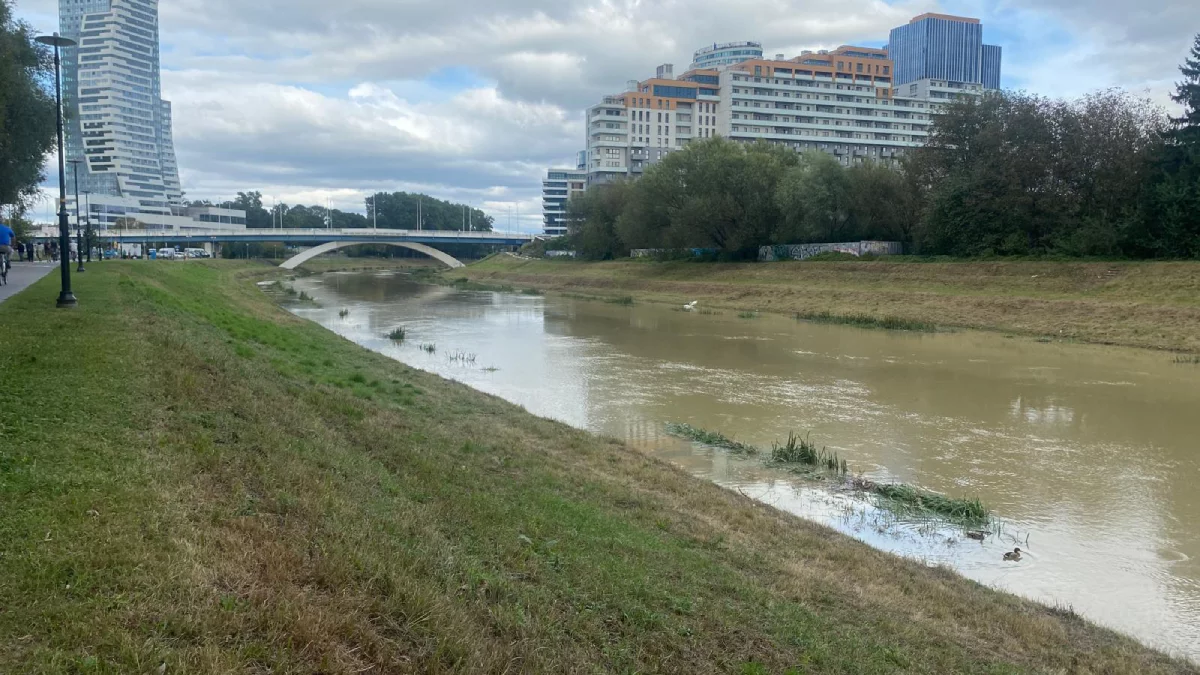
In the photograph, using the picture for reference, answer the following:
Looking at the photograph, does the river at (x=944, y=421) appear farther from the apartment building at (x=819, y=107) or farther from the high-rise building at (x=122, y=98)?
the high-rise building at (x=122, y=98)

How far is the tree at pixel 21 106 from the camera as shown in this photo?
2466 centimetres

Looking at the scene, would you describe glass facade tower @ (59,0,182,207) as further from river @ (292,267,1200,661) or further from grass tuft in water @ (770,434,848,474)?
grass tuft in water @ (770,434,848,474)

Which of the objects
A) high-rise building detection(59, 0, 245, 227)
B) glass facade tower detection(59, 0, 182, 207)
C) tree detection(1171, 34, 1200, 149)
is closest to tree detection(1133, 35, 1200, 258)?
tree detection(1171, 34, 1200, 149)

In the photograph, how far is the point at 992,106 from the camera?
2265 inches

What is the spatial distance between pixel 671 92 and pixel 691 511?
155681 millimetres

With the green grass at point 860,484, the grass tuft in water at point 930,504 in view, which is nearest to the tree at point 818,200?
the green grass at point 860,484

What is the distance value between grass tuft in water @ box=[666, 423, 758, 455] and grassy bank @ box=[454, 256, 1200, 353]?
2622cm

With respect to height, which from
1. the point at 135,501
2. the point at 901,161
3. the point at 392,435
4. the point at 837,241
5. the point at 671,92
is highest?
the point at 671,92

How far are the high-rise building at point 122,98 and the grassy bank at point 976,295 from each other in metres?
144

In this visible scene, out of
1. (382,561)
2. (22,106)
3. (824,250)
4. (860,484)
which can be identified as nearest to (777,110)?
(824,250)

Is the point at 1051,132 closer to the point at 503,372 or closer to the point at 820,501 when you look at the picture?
the point at 503,372

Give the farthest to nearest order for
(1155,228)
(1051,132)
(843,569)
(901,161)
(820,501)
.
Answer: (901,161)
(1051,132)
(1155,228)
(820,501)
(843,569)

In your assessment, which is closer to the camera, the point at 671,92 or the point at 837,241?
the point at 837,241

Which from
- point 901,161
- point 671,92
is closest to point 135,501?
point 901,161
